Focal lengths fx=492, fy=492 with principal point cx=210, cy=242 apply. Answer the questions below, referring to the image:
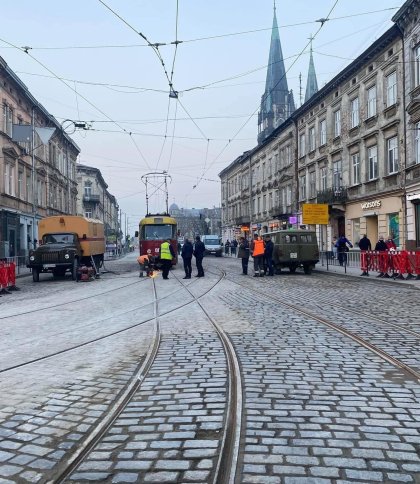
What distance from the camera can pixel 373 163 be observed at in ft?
92.3

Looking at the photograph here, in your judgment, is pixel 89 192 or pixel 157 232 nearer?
pixel 157 232

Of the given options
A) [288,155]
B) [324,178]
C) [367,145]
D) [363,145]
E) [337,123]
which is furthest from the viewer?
[288,155]

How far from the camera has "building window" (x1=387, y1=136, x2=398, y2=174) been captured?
2541 centimetres

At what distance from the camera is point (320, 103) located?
3638cm

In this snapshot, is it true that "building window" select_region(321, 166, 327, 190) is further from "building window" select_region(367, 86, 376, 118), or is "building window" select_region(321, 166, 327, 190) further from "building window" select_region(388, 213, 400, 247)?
"building window" select_region(388, 213, 400, 247)

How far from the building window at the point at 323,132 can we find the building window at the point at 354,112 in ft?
15.1

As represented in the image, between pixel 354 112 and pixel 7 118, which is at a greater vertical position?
pixel 7 118

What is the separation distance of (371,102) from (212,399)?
27.2 m

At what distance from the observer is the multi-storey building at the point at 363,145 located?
2522 cm

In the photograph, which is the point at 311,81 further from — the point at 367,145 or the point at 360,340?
the point at 360,340

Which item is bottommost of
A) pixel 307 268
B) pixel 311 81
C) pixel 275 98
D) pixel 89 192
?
pixel 307 268

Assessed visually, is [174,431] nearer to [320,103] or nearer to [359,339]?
[359,339]

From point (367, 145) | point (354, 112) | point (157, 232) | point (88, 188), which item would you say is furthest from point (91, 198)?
point (367, 145)

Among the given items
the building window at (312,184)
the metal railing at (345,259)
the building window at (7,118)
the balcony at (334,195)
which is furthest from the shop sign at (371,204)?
the building window at (7,118)
